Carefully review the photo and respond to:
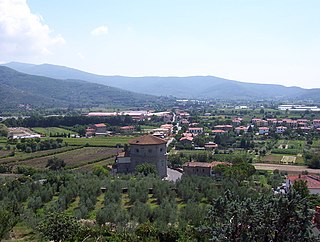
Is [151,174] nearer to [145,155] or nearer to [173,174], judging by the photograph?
[145,155]

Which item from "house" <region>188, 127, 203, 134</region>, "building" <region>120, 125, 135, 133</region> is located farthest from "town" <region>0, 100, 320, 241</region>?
"building" <region>120, 125, 135, 133</region>

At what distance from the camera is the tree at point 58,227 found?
16453mm

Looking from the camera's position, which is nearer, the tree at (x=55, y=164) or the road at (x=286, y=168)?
the tree at (x=55, y=164)

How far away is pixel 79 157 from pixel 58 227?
93.8 ft

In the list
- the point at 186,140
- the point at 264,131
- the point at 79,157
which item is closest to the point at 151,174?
the point at 79,157

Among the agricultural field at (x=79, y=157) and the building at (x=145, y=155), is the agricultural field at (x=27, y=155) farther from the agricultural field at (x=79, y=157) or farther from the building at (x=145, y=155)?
the building at (x=145, y=155)

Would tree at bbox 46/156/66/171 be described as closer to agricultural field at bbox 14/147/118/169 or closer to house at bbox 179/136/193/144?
agricultural field at bbox 14/147/118/169

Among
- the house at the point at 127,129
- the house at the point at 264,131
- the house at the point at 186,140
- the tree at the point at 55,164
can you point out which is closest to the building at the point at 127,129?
the house at the point at 127,129

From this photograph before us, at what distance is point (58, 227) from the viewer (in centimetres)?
1644

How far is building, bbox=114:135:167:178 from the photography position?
3584 centimetres

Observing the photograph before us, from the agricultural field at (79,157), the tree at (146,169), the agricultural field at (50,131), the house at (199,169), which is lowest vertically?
the agricultural field at (50,131)

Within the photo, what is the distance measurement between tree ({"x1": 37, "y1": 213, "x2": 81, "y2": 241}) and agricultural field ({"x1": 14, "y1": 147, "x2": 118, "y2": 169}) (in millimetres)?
22352

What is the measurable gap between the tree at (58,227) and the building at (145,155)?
18970 mm

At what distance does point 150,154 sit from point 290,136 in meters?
36.3
